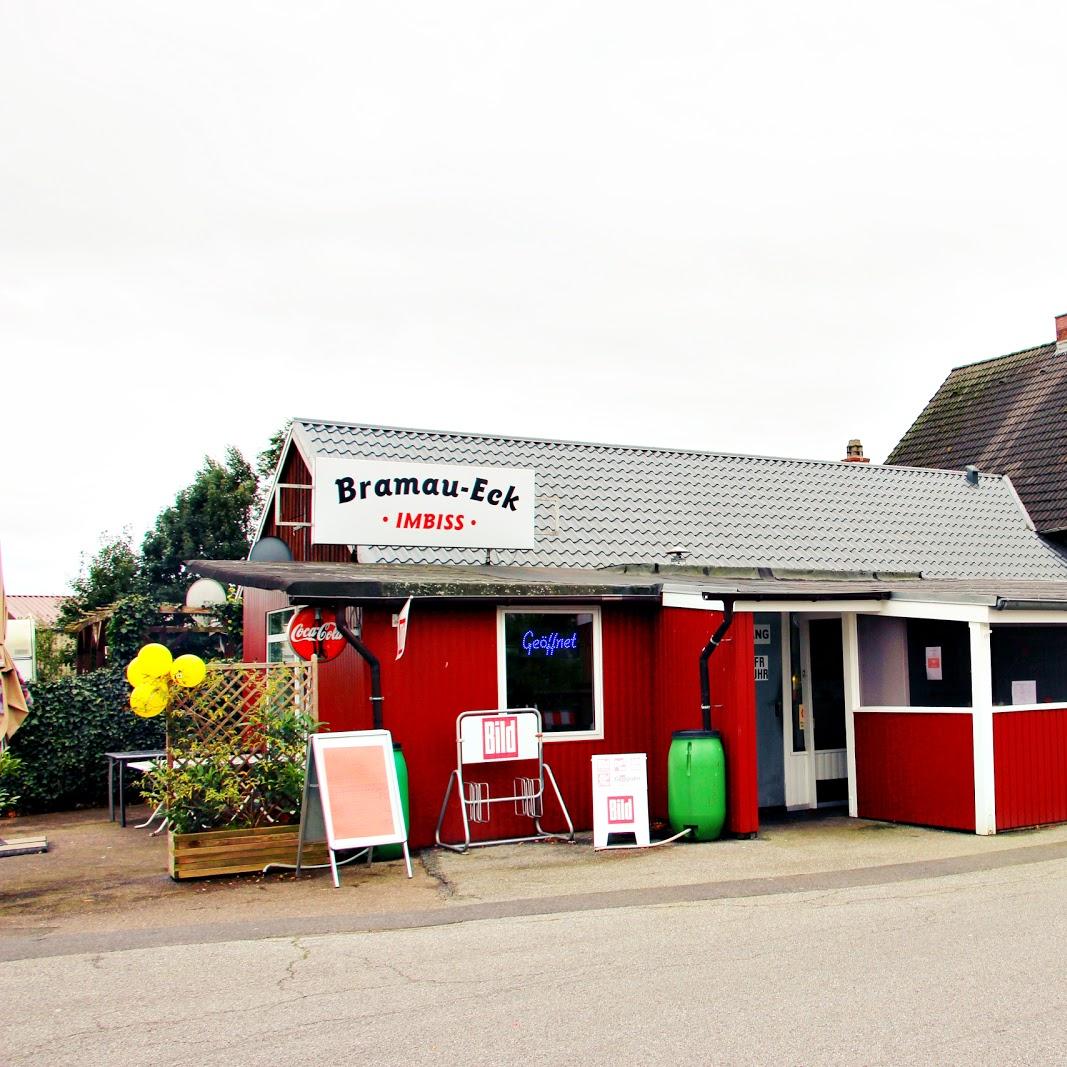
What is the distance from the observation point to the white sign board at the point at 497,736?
40.3ft

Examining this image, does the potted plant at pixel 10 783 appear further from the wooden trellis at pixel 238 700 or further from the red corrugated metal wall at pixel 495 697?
the red corrugated metal wall at pixel 495 697

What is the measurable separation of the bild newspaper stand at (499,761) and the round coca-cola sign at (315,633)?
148 centimetres

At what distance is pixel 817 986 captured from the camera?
22.1 ft

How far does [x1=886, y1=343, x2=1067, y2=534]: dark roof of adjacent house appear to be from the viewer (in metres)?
22.3

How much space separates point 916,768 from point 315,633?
6.45 metres

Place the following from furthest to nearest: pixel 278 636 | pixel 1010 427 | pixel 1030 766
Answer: pixel 1010 427 < pixel 278 636 < pixel 1030 766

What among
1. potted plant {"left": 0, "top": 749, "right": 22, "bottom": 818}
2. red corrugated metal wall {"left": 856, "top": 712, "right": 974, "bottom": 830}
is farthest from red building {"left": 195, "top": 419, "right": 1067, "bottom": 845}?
potted plant {"left": 0, "top": 749, "right": 22, "bottom": 818}

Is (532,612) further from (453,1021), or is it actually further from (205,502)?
(205,502)

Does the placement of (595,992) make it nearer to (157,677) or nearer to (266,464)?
(157,677)

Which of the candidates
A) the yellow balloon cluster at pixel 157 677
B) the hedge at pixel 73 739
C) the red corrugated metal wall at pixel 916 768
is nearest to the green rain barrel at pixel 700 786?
the red corrugated metal wall at pixel 916 768

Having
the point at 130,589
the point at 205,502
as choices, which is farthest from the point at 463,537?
the point at 205,502

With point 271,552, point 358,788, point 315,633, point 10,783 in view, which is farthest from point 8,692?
point 271,552

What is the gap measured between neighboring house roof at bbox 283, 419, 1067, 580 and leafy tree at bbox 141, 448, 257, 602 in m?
17.9

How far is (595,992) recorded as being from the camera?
6742 mm
